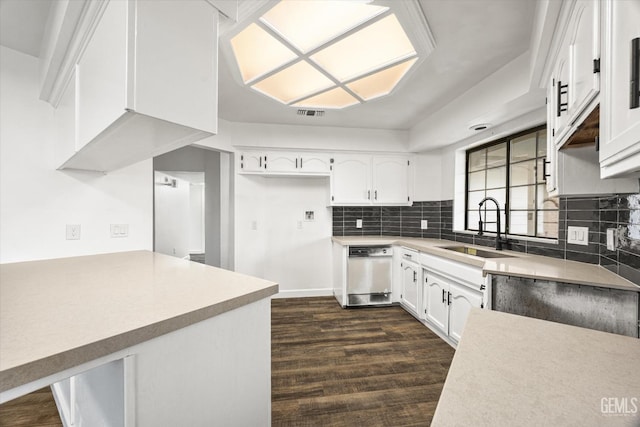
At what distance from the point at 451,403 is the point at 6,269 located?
82.9 inches

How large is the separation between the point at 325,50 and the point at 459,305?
225 centimetres

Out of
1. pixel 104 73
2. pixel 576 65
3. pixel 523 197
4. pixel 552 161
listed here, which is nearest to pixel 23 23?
pixel 104 73

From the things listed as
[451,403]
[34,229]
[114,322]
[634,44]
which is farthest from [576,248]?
[34,229]

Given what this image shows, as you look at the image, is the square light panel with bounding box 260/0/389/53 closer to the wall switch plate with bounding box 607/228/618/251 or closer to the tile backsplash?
the tile backsplash

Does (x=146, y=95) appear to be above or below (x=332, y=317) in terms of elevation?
above

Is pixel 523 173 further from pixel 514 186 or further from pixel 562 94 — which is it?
pixel 562 94

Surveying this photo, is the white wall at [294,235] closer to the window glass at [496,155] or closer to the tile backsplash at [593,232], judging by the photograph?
the tile backsplash at [593,232]

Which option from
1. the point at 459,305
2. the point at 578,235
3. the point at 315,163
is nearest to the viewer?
the point at 578,235

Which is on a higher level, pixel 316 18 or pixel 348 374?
pixel 316 18

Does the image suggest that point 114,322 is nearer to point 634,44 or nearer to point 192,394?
point 192,394

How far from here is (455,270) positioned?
7.82 ft

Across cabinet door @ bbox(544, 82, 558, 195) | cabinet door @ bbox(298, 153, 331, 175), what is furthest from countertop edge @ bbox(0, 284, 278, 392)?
cabinet door @ bbox(298, 153, 331, 175)

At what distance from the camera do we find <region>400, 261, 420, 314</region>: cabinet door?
309 centimetres

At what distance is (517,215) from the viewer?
2.67 metres
